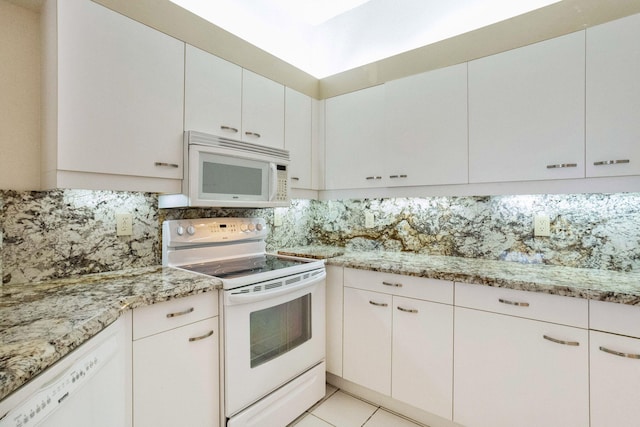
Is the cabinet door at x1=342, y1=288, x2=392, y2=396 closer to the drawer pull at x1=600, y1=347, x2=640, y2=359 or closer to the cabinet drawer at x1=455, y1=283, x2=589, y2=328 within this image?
the cabinet drawer at x1=455, y1=283, x2=589, y2=328

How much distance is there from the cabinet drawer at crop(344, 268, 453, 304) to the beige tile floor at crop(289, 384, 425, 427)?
750mm

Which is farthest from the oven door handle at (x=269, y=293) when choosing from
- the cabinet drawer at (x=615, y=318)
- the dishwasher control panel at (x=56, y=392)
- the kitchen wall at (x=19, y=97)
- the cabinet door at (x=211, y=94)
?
the cabinet drawer at (x=615, y=318)

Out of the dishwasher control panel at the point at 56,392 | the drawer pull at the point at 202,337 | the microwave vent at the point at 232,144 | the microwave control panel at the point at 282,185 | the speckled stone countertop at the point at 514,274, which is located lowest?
the drawer pull at the point at 202,337

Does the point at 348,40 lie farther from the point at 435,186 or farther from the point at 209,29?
the point at 435,186

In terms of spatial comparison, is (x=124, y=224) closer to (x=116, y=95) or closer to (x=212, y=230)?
(x=212, y=230)

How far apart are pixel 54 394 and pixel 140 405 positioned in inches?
23.3

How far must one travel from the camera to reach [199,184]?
1.67 m

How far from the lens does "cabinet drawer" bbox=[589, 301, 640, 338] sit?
1222 mm

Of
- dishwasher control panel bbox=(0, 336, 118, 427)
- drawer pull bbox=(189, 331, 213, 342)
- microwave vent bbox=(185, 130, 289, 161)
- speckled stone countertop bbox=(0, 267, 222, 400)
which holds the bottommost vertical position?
drawer pull bbox=(189, 331, 213, 342)

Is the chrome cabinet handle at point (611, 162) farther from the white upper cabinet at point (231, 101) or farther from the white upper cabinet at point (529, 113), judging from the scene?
the white upper cabinet at point (231, 101)

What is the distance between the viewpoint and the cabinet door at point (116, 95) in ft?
4.31

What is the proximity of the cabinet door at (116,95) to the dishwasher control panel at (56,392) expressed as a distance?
0.81 metres

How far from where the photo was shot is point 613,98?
57.9 inches

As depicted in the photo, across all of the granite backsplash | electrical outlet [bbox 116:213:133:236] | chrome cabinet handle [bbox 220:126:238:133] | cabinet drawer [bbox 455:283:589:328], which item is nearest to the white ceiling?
chrome cabinet handle [bbox 220:126:238:133]
